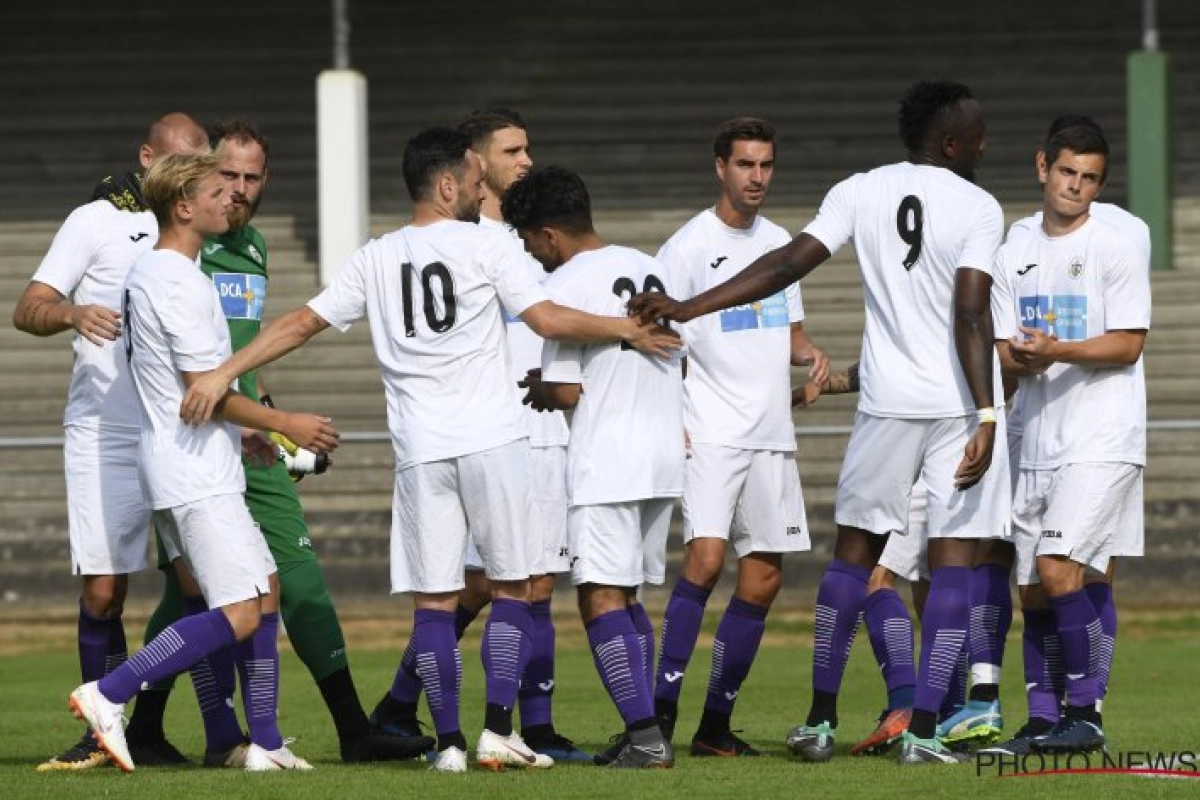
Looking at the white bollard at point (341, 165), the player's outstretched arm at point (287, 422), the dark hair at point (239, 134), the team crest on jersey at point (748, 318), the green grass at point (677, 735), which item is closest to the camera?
the green grass at point (677, 735)

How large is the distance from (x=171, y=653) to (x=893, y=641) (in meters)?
2.67

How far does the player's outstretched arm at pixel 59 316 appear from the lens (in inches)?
295

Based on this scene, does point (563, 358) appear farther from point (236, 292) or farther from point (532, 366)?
point (236, 292)

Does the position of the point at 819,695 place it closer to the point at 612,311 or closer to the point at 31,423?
the point at 612,311

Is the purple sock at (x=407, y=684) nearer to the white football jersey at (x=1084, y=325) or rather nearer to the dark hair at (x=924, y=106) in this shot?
the white football jersey at (x=1084, y=325)

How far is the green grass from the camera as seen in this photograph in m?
6.69

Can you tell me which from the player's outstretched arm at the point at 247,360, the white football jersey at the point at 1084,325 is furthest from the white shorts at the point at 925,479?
the player's outstretched arm at the point at 247,360

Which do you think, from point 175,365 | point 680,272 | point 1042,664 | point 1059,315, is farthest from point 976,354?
point 175,365

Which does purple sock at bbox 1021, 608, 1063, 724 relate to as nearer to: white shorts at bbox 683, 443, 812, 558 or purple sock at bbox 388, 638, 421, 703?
white shorts at bbox 683, 443, 812, 558

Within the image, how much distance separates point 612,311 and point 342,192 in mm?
12343

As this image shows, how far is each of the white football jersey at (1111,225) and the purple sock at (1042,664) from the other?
27.1 inches

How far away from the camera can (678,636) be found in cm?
809

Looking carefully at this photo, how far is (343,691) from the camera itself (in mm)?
7844

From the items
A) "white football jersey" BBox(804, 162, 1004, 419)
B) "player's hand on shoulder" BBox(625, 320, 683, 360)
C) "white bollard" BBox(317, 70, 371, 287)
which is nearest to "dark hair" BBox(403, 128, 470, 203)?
"player's hand on shoulder" BBox(625, 320, 683, 360)
